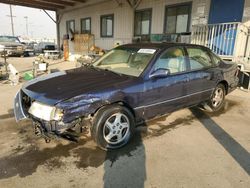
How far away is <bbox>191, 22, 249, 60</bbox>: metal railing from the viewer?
7.13 m

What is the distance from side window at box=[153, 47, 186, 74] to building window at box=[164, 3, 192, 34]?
18.0 ft

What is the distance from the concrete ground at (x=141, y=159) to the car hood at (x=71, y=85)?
83 cm

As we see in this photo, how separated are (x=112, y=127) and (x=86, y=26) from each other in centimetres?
1305

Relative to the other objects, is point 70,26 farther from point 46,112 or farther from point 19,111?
point 46,112

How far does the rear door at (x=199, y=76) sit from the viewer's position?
398cm

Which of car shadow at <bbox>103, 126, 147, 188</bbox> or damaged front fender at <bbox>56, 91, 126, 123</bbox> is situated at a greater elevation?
damaged front fender at <bbox>56, 91, 126, 123</bbox>

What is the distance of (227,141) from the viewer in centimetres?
342

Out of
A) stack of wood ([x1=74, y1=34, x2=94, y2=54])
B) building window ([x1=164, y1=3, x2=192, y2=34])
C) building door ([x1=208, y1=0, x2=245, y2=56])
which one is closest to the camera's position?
building door ([x1=208, y1=0, x2=245, y2=56])

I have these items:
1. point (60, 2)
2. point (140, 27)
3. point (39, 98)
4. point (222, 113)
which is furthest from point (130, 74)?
point (60, 2)

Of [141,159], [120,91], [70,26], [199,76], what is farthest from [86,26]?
[141,159]

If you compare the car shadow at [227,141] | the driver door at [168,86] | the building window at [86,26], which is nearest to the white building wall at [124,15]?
the building window at [86,26]

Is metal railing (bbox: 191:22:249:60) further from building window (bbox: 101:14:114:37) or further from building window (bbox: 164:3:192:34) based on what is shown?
building window (bbox: 101:14:114:37)

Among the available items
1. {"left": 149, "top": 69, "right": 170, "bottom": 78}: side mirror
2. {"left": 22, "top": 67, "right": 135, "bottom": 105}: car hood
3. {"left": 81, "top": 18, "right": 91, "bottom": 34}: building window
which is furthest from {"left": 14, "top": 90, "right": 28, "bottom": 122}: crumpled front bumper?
{"left": 81, "top": 18, "right": 91, "bottom": 34}: building window

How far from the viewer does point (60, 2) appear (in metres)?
14.5
